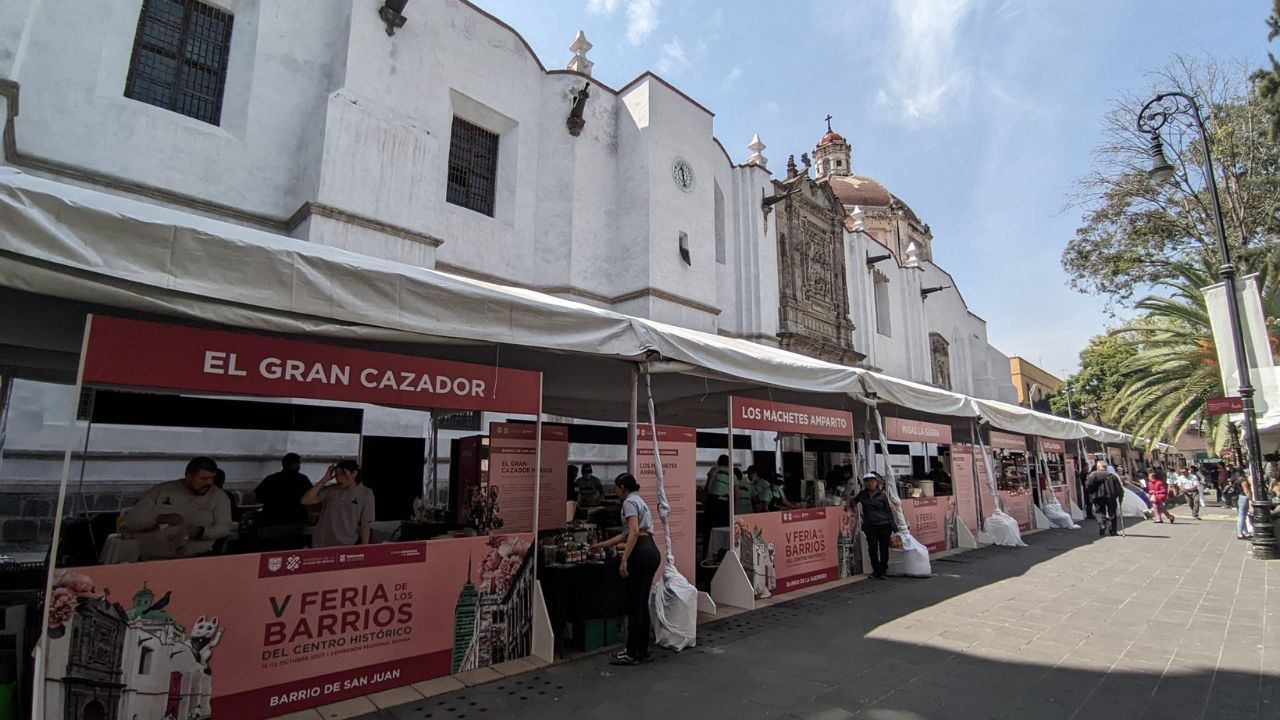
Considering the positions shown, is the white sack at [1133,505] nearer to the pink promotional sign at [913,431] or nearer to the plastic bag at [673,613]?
the pink promotional sign at [913,431]

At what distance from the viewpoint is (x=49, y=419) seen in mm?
8172

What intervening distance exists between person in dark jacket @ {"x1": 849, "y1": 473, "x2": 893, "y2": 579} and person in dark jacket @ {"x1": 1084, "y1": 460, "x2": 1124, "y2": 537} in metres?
7.79

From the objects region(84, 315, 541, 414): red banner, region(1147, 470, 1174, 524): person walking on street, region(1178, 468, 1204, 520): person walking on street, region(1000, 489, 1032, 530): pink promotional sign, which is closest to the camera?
region(84, 315, 541, 414): red banner

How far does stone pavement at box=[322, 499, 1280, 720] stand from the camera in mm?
4184

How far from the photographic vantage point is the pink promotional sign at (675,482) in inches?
251

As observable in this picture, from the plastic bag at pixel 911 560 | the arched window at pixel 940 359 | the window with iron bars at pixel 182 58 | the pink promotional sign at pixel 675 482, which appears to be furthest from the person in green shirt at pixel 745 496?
the arched window at pixel 940 359

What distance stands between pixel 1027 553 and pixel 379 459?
11.7 m

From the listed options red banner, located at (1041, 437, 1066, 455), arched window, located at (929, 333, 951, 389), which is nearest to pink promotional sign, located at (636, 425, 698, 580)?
red banner, located at (1041, 437, 1066, 455)

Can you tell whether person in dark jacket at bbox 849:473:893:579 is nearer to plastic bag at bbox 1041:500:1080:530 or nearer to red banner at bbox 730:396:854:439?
red banner at bbox 730:396:854:439

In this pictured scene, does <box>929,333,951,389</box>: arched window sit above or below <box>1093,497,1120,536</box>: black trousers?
above

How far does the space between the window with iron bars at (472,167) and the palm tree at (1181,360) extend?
1851cm

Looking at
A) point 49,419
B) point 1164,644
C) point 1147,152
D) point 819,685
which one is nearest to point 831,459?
point 1147,152

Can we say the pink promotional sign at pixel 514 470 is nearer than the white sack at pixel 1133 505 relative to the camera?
Yes

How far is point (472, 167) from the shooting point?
13.4 metres
